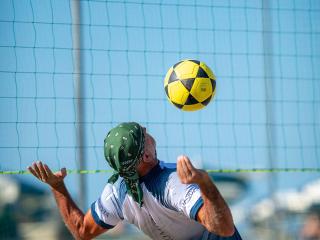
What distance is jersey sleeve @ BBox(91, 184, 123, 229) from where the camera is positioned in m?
4.20

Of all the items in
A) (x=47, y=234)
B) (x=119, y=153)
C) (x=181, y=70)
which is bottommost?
(x=47, y=234)

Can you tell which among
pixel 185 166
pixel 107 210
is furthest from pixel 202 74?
pixel 185 166

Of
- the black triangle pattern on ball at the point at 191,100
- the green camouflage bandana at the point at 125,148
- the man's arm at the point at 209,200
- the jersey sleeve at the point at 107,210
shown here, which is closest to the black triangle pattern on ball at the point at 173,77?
Result: the black triangle pattern on ball at the point at 191,100

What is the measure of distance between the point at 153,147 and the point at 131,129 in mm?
205

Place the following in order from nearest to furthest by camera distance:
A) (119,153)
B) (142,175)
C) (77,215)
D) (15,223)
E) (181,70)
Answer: (119,153) < (142,175) < (77,215) < (181,70) < (15,223)

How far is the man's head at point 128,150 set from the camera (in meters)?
3.76

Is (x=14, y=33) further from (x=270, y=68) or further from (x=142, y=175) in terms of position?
(x=142, y=175)

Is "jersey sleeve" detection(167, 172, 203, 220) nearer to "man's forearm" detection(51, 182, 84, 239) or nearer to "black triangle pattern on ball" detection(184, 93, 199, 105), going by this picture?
"man's forearm" detection(51, 182, 84, 239)

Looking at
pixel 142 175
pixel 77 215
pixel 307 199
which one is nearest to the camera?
pixel 142 175

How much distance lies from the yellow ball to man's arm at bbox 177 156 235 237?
143cm

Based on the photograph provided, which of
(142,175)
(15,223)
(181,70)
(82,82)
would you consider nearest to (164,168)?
(142,175)

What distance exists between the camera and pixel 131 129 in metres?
3.80

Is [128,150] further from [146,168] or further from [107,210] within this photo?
[107,210]

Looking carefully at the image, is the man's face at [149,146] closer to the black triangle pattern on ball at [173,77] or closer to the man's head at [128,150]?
the man's head at [128,150]
